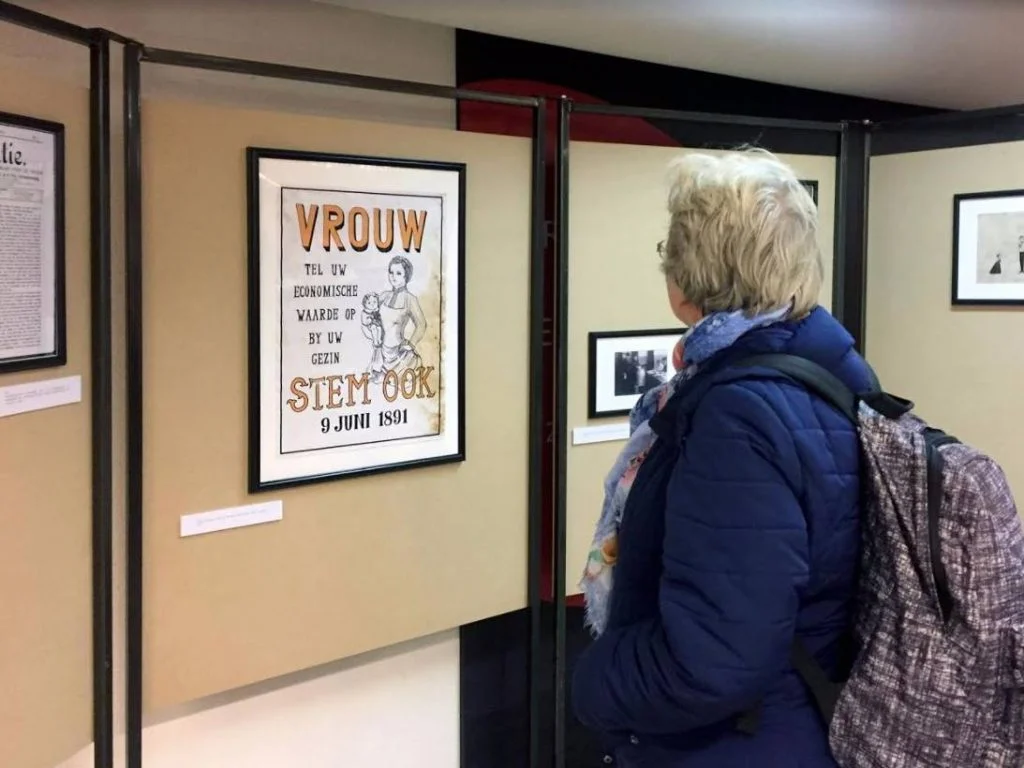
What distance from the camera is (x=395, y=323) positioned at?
2.28 metres

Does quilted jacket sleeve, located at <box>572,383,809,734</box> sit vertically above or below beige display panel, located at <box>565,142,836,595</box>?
below

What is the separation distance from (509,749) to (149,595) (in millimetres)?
1300

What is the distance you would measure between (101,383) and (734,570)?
1261mm

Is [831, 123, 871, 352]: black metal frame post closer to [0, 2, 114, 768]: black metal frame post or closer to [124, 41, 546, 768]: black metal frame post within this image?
[124, 41, 546, 768]: black metal frame post

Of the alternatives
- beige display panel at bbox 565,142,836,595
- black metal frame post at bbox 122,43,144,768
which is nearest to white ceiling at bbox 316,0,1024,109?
beige display panel at bbox 565,142,836,595

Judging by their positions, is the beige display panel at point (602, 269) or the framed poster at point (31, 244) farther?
the beige display panel at point (602, 269)

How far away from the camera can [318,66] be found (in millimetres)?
2332

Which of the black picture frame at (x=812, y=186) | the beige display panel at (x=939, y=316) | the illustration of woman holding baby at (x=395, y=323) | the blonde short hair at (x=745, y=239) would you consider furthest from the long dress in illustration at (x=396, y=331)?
the beige display panel at (x=939, y=316)

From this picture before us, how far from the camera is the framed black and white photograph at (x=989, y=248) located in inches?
110

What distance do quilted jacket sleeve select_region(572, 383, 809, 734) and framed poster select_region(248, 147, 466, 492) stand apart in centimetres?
110

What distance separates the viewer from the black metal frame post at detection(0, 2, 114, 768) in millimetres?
1812

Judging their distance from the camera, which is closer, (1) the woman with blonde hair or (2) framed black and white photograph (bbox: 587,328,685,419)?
(1) the woman with blonde hair

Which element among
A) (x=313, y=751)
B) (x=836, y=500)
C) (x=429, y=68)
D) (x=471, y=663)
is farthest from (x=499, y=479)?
(x=836, y=500)

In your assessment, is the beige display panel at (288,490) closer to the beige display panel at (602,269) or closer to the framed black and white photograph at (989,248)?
the beige display panel at (602,269)
